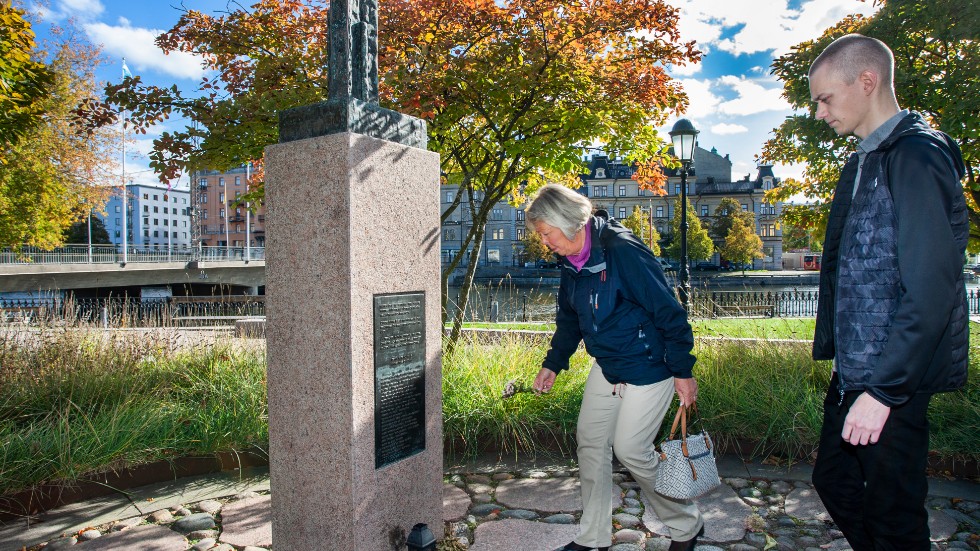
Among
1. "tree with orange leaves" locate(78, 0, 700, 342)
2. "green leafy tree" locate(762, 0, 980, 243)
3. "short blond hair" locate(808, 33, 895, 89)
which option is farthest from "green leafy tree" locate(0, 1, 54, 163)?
"green leafy tree" locate(762, 0, 980, 243)

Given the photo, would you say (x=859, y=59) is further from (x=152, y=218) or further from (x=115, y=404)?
(x=152, y=218)

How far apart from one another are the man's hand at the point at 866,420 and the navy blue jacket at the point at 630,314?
871mm

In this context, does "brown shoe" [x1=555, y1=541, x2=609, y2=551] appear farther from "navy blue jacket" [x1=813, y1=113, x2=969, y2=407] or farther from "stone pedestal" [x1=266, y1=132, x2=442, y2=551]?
"navy blue jacket" [x1=813, y1=113, x2=969, y2=407]

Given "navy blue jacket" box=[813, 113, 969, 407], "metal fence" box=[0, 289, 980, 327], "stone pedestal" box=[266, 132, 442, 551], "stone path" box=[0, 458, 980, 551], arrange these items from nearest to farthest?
"navy blue jacket" box=[813, 113, 969, 407]
"stone pedestal" box=[266, 132, 442, 551]
"stone path" box=[0, 458, 980, 551]
"metal fence" box=[0, 289, 980, 327]

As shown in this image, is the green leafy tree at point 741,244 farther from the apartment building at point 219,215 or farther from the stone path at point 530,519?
the apartment building at point 219,215

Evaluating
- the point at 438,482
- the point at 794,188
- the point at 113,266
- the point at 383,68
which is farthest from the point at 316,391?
→ the point at 113,266

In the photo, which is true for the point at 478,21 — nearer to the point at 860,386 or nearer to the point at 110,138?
the point at 860,386

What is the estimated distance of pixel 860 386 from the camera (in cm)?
206

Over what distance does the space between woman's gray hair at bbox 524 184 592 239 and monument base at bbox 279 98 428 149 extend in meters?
0.79

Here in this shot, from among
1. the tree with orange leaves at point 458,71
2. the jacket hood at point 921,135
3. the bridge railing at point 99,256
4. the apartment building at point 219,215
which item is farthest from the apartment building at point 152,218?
the jacket hood at point 921,135

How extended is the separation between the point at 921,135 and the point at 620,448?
173 cm

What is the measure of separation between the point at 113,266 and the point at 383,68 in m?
33.6

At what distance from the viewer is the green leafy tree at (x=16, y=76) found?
5613 millimetres

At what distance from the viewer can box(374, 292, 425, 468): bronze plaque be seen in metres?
2.89
